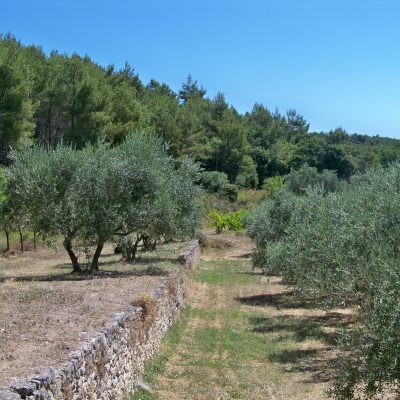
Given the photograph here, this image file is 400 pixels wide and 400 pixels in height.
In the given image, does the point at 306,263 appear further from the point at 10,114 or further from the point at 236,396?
the point at 10,114

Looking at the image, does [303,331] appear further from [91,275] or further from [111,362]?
[111,362]

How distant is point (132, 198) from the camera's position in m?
24.2

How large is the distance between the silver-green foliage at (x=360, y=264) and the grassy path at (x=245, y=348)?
5.85 ft

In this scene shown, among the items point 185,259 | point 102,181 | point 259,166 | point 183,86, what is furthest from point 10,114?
point 183,86

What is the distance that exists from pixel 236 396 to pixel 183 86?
363 ft

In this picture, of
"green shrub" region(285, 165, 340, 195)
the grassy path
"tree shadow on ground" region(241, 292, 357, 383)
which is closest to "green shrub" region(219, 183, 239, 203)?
"green shrub" region(285, 165, 340, 195)

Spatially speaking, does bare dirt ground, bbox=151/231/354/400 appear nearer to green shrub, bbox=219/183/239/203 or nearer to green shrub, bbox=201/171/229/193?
green shrub, bbox=201/171/229/193

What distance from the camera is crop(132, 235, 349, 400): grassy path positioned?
47.1 ft

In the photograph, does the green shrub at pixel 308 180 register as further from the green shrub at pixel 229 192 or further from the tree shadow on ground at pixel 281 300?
the tree shadow on ground at pixel 281 300

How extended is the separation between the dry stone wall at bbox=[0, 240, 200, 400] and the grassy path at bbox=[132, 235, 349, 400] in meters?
0.60

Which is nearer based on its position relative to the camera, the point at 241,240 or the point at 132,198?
the point at 132,198

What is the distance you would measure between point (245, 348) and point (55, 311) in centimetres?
733

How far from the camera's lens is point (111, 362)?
11516mm

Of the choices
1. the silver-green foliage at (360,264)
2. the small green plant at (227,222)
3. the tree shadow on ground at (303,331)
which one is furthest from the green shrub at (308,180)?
the silver-green foliage at (360,264)
